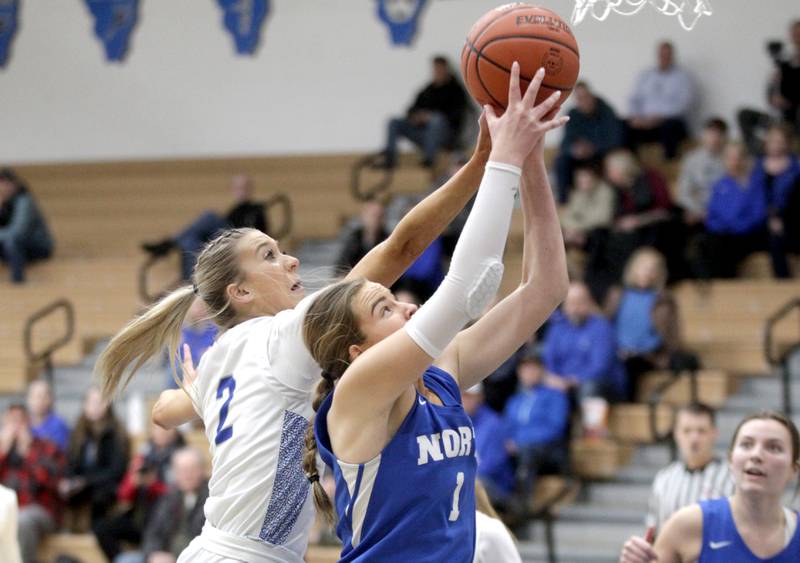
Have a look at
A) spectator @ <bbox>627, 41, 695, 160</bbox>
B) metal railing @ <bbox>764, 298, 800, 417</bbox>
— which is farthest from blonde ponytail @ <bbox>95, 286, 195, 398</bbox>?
spectator @ <bbox>627, 41, 695, 160</bbox>

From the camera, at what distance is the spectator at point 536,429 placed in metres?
8.89

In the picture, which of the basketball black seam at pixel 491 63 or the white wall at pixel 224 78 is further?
the white wall at pixel 224 78

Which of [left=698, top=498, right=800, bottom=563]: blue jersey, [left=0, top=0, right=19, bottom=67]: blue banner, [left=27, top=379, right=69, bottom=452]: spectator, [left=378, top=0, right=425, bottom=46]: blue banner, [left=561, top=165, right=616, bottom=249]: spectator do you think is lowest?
[left=27, top=379, right=69, bottom=452]: spectator

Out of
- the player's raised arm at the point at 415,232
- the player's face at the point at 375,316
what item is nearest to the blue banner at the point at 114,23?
the player's raised arm at the point at 415,232

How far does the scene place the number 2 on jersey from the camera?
12.1 ft

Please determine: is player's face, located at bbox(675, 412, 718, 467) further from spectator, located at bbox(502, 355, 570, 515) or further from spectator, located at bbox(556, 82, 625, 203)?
spectator, located at bbox(556, 82, 625, 203)

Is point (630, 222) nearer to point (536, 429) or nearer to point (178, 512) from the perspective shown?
point (536, 429)

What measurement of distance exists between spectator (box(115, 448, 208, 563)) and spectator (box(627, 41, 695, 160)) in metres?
5.06

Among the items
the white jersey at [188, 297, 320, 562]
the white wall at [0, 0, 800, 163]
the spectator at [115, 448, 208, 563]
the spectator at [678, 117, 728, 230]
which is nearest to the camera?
the white jersey at [188, 297, 320, 562]

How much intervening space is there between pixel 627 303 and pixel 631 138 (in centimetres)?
271

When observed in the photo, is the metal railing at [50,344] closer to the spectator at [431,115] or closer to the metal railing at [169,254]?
the metal railing at [169,254]

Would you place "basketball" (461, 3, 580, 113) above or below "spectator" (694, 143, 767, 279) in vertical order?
above

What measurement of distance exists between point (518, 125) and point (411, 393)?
2.10ft

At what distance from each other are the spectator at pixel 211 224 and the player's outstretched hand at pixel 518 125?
8.86m
